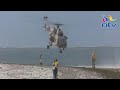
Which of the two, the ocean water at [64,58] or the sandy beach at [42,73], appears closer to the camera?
the sandy beach at [42,73]

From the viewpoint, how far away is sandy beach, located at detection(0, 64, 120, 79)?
1096 inches

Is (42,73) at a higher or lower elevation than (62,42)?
lower

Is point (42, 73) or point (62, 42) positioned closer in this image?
point (42, 73)

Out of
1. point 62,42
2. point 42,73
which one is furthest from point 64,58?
point 42,73

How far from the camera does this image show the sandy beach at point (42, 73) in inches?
1096

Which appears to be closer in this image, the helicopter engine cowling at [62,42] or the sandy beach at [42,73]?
the sandy beach at [42,73]

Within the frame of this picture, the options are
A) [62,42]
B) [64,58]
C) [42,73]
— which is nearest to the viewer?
[42,73]

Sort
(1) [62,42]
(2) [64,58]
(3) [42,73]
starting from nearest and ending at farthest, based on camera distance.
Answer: (3) [42,73], (1) [62,42], (2) [64,58]

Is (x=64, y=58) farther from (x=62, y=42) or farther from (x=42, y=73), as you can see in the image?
(x=42, y=73)

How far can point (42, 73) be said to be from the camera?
28734mm

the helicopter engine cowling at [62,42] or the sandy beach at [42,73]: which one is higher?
the helicopter engine cowling at [62,42]
